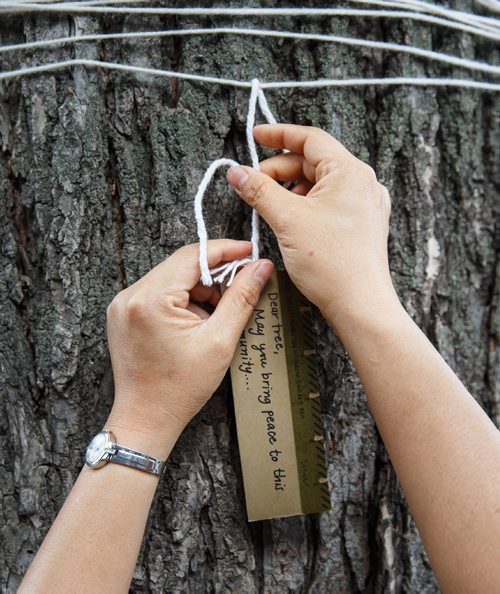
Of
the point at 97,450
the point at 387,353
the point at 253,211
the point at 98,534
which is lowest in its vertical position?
the point at 98,534

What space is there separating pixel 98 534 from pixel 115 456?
0.12 m

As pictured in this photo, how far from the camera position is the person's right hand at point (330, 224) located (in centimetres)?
100

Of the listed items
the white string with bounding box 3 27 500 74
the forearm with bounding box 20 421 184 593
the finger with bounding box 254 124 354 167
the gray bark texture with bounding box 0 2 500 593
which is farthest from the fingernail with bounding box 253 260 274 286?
the white string with bounding box 3 27 500 74

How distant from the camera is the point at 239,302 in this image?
1042 millimetres

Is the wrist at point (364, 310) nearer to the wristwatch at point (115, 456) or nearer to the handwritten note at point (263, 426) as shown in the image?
the handwritten note at point (263, 426)

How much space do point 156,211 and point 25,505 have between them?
653mm

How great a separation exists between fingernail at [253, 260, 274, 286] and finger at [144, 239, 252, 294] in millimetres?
50

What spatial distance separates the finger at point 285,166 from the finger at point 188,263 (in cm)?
16

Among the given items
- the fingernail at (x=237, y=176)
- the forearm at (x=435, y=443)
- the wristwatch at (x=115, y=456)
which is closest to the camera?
the forearm at (x=435, y=443)

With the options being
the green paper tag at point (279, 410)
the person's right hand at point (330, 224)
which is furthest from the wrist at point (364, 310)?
the green paper tag at point (279, 410)

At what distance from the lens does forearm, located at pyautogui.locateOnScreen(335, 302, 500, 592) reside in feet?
2.81

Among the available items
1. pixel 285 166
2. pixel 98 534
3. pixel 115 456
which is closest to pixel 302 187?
pixel 285 166

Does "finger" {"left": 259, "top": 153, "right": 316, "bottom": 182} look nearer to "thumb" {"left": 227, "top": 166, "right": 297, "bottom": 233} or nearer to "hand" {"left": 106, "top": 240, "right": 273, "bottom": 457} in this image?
"thumb" {"left": 227, "top": 166, "right": 297, "bottom": 233}

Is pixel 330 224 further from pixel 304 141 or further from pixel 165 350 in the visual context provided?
pixel 165 350
